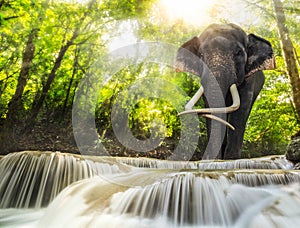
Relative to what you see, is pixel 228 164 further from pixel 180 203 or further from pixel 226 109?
pixel 180 203

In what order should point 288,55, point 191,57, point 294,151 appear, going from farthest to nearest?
point 288,55, point 191,57, point 294,151

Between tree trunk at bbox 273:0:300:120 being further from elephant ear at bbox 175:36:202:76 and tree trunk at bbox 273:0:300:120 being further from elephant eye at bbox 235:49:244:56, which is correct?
elephant ear at bbox 175:36:202:76

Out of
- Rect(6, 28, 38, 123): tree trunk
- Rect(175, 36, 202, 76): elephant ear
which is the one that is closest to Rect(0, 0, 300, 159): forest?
Rect(6, 28, 38, 123): tree trunk

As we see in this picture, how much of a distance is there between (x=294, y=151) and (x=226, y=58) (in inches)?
92.3

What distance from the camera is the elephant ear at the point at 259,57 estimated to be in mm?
6578

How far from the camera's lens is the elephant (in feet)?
19.0

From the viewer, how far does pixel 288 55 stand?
25.7 feet

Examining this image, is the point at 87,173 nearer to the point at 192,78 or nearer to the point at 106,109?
the point at 106,109

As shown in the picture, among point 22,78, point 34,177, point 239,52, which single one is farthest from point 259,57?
point 22,78

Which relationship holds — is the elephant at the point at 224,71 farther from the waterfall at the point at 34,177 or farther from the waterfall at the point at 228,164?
the waterfall at the point at 34,177

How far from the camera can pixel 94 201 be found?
2.95 metres

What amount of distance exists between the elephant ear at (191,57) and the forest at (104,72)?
99.2 inches

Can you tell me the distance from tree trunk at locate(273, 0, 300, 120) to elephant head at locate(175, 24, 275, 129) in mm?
1351

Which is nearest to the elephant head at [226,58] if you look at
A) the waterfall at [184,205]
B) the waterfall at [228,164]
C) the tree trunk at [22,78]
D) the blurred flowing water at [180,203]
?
the waterfall at [228,164]
